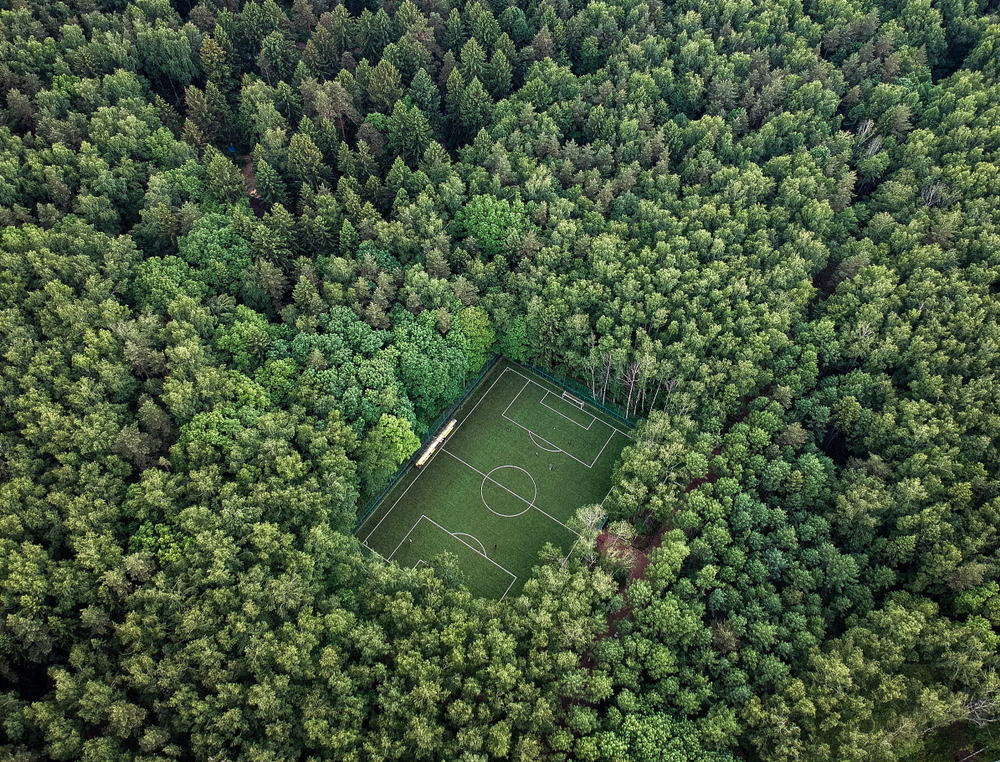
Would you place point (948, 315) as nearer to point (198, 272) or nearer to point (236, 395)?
point (236, 395)

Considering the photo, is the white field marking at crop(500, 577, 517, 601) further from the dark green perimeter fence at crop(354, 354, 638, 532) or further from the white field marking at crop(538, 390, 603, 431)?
the white field marking at crop(538, 390, 603, 431)

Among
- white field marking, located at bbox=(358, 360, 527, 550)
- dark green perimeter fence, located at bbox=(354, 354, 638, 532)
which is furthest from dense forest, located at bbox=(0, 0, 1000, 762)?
white field marking, located at bbox=(358, 360, 527, 550)

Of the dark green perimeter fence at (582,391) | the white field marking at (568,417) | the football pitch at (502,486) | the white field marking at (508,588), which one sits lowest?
the white field marking at (508,588)

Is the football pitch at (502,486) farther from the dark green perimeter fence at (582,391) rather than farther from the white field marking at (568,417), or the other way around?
the dark green perimeter fence at (582,391)

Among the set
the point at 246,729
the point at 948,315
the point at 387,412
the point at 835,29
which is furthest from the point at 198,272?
the point at 835,29

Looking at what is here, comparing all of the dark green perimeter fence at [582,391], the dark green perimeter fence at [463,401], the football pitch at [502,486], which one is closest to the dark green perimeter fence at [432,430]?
the dark green perimeter fence at [463,401]

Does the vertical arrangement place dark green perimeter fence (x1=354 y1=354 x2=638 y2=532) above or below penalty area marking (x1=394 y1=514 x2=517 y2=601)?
above

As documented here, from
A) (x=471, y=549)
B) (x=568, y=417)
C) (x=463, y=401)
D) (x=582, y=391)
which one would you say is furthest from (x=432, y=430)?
(x=582, y=391)
